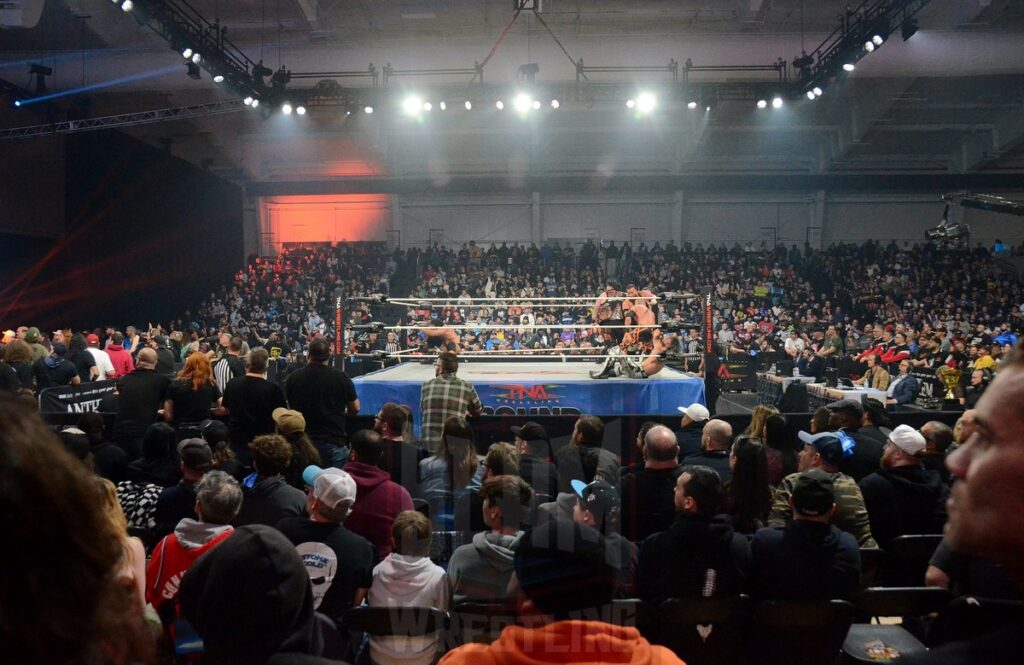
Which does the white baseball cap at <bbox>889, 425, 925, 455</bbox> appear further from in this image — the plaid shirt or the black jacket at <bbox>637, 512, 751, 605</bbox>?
the plaid shirt

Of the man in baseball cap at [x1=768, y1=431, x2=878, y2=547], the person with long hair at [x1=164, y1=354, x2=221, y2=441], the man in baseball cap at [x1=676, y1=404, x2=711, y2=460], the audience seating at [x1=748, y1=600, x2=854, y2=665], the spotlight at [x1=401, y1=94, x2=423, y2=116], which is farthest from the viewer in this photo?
the spotlight at [x1=401, y1=94, x2=423, y2=116]

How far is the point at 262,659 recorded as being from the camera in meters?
1.41

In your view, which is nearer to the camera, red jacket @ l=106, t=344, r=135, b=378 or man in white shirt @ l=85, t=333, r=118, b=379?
man in white shirt @ l=85, t=333, r=118, b=379

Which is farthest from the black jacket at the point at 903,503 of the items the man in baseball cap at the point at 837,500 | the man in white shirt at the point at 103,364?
the man in white shirt at the point at 103,364

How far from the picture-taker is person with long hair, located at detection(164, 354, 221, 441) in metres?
5.44

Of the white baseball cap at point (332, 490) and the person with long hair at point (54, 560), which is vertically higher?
the person with long hair at point (54, 560)

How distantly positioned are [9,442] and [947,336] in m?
17.8

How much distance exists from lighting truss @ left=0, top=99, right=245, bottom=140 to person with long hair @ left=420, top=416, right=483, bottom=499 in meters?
12.2

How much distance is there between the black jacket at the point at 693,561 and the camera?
2.62m

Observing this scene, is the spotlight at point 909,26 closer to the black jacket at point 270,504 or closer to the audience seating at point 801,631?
the audience seating at point 801,631

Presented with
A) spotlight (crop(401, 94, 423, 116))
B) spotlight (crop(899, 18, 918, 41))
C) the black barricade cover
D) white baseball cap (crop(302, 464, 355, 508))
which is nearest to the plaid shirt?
white baseball cap (crop(302, 464, 355, 508))

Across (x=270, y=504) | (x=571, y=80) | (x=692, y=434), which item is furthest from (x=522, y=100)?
(x=270, y=504)

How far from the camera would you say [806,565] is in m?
2.68

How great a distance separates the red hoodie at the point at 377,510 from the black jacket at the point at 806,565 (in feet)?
5.51
